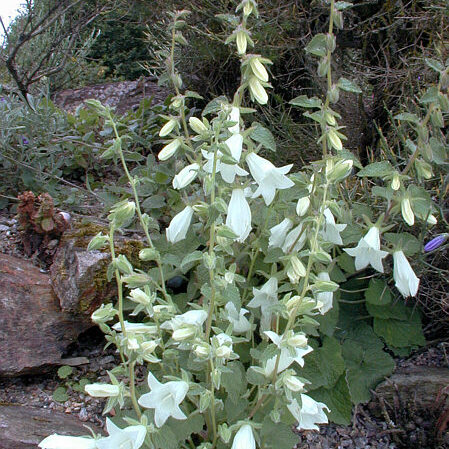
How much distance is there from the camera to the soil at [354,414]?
1.94 metres

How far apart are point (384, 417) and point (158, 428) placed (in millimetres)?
1040

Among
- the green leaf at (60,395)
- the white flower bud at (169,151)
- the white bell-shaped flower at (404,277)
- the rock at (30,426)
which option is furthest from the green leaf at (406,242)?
the green leaf at (60,395)

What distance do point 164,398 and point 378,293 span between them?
42.1 inches

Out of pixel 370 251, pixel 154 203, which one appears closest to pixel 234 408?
pixel 370 251

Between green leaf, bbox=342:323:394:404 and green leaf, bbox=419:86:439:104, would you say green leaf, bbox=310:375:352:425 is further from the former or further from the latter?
green leaf, bbox=419:86:439:104

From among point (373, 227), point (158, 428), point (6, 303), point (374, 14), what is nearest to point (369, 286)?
point (373, 227)

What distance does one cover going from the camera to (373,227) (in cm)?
170

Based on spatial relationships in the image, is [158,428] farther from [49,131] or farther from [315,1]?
[315,1]

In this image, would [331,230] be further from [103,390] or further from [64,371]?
[64,371]

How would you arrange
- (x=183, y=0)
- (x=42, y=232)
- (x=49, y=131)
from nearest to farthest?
(x=42, y=232) → (x=49, y=131) → (x=183, y=0)

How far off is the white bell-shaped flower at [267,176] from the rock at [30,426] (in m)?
1.02

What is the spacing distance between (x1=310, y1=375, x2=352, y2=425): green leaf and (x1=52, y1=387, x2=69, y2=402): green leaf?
3.14 ft

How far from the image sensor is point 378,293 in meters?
2.08

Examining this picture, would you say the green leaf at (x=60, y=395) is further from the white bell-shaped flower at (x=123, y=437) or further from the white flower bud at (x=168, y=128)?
the white flower bud at (x=168, y=128)
